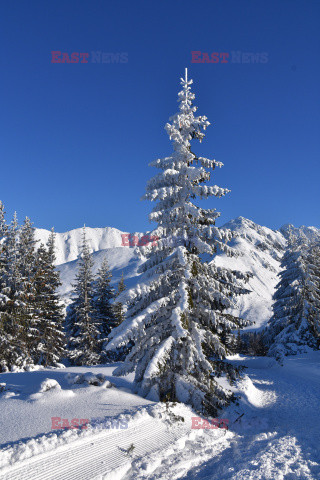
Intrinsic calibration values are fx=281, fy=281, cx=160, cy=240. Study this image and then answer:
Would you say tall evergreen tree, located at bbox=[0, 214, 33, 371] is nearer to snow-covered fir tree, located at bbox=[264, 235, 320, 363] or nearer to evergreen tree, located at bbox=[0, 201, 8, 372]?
evergreen tree, located at bbox=[0, 201, 8, 372]

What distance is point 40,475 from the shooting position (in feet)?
18.1

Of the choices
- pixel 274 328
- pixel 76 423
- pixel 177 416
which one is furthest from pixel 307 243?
pixel 76 423

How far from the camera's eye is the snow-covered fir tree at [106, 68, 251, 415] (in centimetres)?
957

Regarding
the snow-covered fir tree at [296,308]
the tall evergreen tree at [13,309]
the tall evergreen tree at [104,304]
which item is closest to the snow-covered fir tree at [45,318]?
the tall evergreen tree at [13,309]

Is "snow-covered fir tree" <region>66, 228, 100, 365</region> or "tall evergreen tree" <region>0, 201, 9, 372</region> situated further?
"snow-covered fir tree" <region>66, 228, 100, 365</region>

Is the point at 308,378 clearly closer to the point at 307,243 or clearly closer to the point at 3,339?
the point at 307,243

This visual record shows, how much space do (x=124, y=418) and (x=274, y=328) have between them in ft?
68.8

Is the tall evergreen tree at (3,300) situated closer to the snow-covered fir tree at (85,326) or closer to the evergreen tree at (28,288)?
the evergreen tree at (28,288)

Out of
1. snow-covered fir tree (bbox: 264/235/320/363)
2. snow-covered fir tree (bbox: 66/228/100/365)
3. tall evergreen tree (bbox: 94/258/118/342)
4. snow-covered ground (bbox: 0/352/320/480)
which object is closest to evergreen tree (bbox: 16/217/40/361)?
snow-covered fir tree (bbox: 66/228/100/365)

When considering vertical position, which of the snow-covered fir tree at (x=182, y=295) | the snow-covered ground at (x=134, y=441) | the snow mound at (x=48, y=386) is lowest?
the snow-covered ground at (x=134, y=441)

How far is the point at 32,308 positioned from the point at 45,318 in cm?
273

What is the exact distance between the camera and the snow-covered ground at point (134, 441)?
5.97 meters

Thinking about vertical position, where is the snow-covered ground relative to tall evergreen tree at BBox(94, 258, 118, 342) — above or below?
below

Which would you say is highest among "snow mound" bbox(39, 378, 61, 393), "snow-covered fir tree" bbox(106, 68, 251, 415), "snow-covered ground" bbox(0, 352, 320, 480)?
"snow-covered fir tree" bbox(106, 68, 251, 415)
